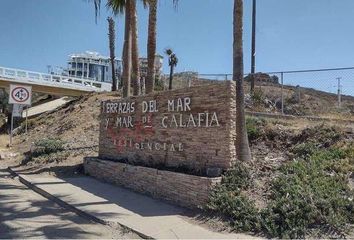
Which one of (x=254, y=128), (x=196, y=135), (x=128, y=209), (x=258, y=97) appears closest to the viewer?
(x=128, y=209)

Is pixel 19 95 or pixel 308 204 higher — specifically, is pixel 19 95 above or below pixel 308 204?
above

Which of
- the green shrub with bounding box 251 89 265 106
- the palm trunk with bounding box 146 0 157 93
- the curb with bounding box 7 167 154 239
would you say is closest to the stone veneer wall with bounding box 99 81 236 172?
the curb with bounding box 7 167 154 239

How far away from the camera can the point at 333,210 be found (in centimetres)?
821

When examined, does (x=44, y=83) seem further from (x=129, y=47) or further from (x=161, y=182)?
(x=161, y=182)

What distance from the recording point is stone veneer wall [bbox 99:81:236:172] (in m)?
10.9

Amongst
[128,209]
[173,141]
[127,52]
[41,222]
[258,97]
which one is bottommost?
[41,222]

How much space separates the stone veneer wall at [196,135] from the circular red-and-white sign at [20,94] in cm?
1259

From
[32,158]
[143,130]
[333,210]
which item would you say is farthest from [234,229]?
[32,158]

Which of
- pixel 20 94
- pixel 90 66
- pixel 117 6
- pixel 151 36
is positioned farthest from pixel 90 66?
pixel 151 36

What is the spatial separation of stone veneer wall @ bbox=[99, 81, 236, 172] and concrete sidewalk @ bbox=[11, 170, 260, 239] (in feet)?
4.17

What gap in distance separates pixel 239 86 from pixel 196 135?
1.64 m

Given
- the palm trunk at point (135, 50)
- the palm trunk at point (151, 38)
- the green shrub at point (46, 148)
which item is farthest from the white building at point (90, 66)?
the palm trunk at point (151, 38)

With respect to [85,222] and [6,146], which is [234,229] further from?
[6,146]

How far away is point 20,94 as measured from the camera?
26.0m
